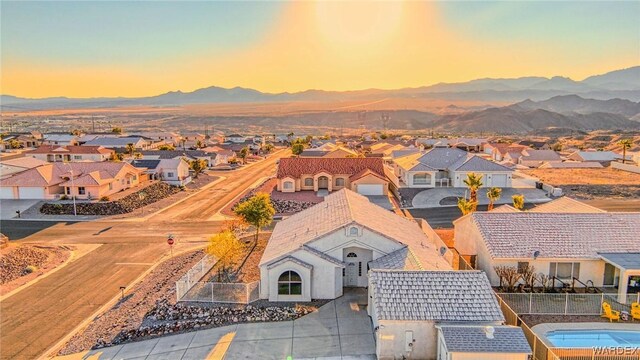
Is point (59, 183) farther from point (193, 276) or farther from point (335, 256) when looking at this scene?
point (335, 256)

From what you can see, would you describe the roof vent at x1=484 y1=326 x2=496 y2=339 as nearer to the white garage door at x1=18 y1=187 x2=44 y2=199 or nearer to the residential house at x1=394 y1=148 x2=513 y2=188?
the residential house at x1=394 y1=148 x2=513 y2=188

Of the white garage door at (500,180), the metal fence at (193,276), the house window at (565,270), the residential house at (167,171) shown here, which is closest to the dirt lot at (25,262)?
the metal fence at (193,276)

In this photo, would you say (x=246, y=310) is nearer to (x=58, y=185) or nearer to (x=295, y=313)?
(x=295, y=313)

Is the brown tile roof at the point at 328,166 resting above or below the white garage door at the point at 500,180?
above

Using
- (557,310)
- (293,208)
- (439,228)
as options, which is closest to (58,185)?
(293,208)

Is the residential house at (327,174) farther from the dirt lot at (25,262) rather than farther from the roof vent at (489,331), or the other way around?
the roof vent at (489,331)

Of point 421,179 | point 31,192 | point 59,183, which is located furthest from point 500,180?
point 31,192

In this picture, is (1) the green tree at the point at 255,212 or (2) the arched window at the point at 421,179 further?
(2) the arched window at the point at 421,179
